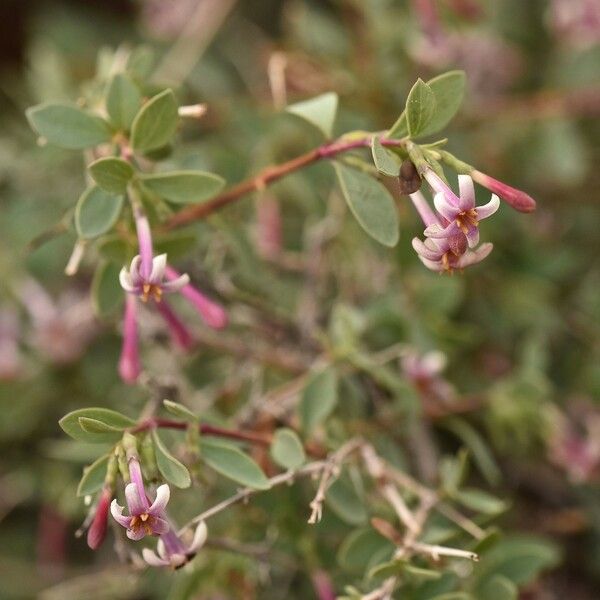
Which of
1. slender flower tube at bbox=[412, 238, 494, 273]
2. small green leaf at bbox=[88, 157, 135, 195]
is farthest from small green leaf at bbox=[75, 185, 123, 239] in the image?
slender flower tube at bbox=[412, 238, 494, 273]

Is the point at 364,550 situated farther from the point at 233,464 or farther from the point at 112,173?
the point at 112,173

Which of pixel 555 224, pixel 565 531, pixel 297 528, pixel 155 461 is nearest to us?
pixel 155 461

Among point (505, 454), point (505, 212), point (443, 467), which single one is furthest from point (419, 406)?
point (505, 212)

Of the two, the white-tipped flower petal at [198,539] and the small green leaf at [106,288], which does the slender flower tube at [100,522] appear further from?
the small green leaf at [106,288]

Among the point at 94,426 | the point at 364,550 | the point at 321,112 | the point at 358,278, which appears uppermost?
the point at 321,112

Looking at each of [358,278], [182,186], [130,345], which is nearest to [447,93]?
[182,186]

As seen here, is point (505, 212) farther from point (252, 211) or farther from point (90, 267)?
point (90, 267)
